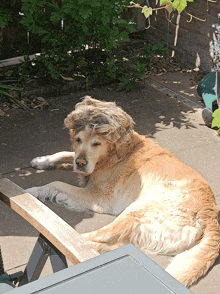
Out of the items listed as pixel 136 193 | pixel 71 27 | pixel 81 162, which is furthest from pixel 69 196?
pixel 71 27

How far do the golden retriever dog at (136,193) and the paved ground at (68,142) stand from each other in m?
0.21

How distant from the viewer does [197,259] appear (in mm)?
3387

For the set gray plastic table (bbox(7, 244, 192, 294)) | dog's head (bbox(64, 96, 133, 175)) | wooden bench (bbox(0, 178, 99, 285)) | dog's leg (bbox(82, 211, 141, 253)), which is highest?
gray plastic table (bbox(7, 244, 192, 294))

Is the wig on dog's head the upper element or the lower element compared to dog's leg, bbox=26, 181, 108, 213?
upper

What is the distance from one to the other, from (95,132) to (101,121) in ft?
0.41

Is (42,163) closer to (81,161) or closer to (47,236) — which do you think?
(81,161)

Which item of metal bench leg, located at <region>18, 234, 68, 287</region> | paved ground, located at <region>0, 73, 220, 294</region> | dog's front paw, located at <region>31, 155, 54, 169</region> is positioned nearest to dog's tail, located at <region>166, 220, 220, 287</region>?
paved ground, located at <region>0, 73, 220, 294</region>

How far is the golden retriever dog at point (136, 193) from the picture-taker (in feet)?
12.0

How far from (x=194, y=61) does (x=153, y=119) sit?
9.11 ft

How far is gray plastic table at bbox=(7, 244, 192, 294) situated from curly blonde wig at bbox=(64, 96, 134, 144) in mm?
2986

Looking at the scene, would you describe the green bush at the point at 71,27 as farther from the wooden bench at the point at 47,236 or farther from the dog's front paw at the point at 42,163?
the wooden bench at the point at 47,236

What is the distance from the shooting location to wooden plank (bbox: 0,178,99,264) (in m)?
2.04

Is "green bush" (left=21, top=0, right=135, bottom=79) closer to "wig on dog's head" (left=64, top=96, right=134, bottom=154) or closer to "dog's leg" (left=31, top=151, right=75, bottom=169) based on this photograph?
"dog's leg" (left=31, top=151, right=75, bottom=169)

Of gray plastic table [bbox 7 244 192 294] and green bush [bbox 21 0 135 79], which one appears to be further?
green bush [bbox 21 0 135 79]
